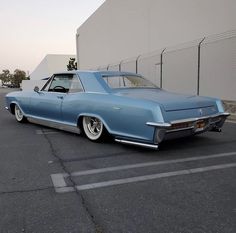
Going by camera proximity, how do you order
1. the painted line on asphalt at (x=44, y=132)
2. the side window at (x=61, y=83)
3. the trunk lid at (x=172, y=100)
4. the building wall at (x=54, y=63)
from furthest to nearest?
the building wall at (x=54, y=63), the painted line on asphalt at (x=44, y=132), the side window at (x=61, y=83), the trunk lid at (x=172, y=100)

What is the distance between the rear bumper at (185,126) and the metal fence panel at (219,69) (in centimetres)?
786

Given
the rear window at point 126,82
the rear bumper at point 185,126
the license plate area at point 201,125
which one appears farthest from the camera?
the rear window at point 126,82

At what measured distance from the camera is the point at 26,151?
5723 mm

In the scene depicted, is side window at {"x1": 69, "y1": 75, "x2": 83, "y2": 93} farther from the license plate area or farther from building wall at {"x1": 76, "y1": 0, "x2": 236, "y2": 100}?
building wall at {"x1": 76, "y1": 0, "x2": 236, "y2": 100}

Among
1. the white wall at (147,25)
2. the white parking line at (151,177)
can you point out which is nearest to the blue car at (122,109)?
the white parking line at (151,177)

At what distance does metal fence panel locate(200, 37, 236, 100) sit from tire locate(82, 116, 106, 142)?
8395 millimetres

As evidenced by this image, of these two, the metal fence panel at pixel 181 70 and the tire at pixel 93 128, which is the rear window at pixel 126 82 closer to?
the tire at pixel 93 128

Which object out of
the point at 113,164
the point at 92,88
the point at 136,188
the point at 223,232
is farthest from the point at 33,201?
the point at 92,88

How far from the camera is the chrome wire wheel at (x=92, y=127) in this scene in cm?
618

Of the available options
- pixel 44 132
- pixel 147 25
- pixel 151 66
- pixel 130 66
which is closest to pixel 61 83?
pixel 44 132

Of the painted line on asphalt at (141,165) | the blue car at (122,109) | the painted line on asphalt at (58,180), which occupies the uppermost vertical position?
the blue car at (122,109)

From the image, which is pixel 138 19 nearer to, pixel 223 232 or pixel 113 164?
pixel 113 164

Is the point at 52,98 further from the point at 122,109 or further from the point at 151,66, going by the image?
the point at 151,66

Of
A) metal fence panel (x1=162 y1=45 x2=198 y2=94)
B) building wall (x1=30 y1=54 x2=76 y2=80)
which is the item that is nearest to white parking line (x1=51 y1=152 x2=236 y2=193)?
metal fence panel (x1=162 y1=45 x2=198 y2=94)
